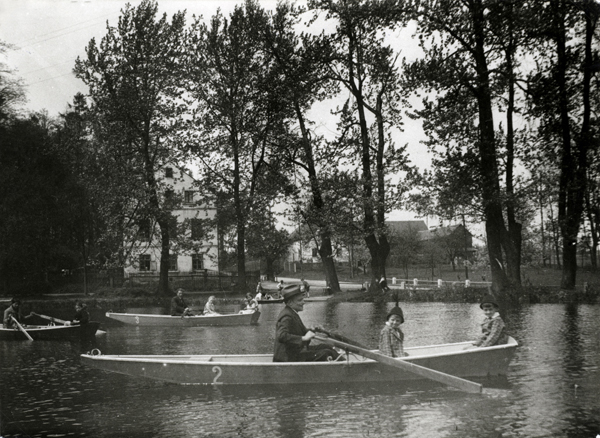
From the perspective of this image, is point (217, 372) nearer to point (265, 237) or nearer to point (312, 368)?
point (312, 368)

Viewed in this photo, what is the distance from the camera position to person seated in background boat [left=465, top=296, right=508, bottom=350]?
11468 mm

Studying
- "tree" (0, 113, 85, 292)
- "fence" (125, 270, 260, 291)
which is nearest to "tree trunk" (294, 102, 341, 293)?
"fence" (125, 270, 260, 291)

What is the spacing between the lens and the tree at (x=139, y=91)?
38.9 meters

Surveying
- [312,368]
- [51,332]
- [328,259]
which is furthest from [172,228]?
[312,368]

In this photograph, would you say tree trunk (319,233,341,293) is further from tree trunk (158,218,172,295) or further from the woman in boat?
tree trunk (158,218,172,295)

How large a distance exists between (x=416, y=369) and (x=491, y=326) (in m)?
1.89

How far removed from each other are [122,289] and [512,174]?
25.5 meters

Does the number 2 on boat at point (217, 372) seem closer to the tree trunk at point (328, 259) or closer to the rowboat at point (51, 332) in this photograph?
the rowboat at point (51, 332)

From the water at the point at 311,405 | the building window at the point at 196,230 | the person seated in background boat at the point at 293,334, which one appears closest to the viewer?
the water at the point at 311,405

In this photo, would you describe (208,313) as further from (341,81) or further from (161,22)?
(161,22)

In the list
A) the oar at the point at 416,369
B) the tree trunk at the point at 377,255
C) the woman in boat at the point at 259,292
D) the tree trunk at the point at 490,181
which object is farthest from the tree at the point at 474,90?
the oar at the point at 416,369

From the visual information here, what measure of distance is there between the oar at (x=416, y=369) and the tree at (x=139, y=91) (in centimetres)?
2996

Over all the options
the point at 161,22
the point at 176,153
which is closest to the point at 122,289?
the point at 176,153

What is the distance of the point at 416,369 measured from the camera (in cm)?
1064
